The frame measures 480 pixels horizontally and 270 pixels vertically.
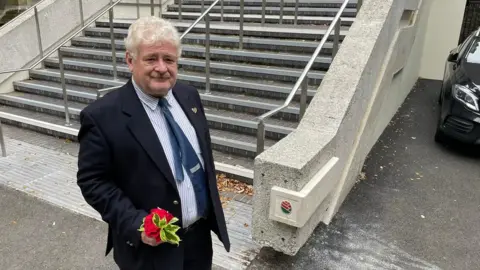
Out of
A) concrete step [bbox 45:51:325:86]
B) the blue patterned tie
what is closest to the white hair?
the blue patterned tie

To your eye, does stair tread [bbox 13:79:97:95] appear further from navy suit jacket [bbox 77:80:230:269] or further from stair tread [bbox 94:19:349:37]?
navy suit jacket [bbox 77:80:230:269]

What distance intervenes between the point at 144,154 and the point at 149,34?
50 cm

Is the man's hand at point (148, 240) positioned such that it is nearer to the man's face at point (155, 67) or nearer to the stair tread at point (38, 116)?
the man's face at point (155, 67)

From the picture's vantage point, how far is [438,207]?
405cm

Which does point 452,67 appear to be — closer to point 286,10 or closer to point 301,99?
point 286,10

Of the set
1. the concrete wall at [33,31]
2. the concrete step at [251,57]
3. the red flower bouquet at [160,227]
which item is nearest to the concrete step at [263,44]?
the concrete step at [251,57]

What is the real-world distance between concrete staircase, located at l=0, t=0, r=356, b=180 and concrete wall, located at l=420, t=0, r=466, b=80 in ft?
10.3

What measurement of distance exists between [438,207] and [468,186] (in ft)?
2.31

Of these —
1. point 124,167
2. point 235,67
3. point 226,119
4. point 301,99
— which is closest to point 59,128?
point 226,119

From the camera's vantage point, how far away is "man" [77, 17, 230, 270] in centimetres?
170

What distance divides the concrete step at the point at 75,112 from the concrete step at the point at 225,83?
0.44 meters

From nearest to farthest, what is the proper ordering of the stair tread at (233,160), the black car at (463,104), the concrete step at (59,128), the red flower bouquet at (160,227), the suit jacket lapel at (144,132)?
1. the red flower bouquet at (160,227)
2. the suit jacket lapel at (144,132)
3. the concrete step at (59,128)
4. the stair tread at (233,160)
5. the black car at (463,104)

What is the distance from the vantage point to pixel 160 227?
5.33 ft

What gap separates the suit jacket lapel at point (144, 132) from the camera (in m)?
1.74
